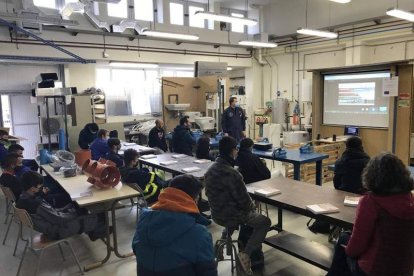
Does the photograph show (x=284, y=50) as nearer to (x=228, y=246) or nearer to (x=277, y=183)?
(x=277, y=183)

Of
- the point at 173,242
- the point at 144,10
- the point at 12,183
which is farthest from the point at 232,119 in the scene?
the point at 173,242

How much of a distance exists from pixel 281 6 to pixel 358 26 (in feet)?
8.24

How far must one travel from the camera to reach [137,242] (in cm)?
158

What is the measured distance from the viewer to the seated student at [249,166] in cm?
351

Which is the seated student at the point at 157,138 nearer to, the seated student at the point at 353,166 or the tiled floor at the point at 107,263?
the tiled floor at the point at 107,263

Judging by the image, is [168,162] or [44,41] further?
[44,41]

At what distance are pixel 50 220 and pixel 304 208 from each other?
82.4 inches

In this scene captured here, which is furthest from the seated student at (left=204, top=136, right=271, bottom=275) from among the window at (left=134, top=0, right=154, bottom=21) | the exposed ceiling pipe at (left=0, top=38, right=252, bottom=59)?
Answer: the window at (left=134, top=0, right=154, bottom=21)

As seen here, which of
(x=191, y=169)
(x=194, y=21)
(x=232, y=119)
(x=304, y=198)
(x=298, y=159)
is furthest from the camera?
(x=194, y=21)

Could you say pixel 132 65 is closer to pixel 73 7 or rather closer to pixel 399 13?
pixel 73 7

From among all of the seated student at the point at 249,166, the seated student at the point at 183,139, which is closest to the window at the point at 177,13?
the seated student at the point at 183,139

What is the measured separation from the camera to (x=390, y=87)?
5949 mm

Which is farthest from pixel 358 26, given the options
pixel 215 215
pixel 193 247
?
pixel 193 247

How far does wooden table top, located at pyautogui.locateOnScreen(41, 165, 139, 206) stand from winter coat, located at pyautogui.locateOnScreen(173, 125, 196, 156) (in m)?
2.35
